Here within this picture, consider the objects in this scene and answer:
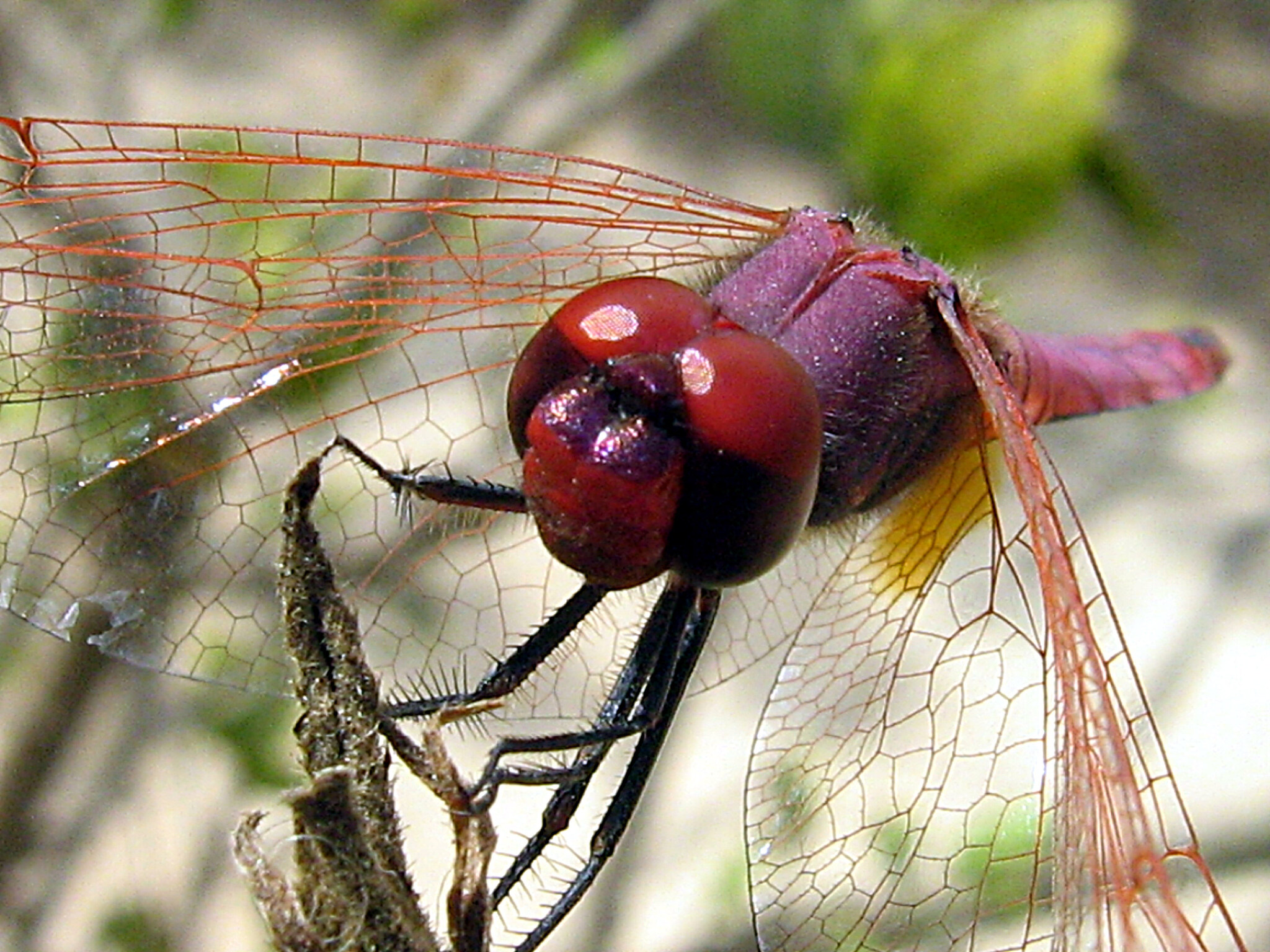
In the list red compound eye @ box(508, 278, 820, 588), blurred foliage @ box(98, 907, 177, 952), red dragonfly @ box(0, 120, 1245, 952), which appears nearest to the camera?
red compound eye @ box(508, 278, 820, 588)

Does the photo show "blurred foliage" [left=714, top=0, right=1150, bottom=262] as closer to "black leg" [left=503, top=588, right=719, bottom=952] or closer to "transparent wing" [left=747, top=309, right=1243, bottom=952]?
"transparent wing" [left=747, top=309, right=1243, bottom=952]

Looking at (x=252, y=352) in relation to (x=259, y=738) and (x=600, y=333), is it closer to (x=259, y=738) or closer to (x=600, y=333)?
(x=600, y=333)

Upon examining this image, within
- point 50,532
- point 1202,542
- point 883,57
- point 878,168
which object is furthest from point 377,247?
point 1202,542

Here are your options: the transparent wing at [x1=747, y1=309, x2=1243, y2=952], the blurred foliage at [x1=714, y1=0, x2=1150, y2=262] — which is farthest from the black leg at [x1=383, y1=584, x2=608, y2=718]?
the blurred foliage at [x1=714, y1=0, x2=1150, y2=262]

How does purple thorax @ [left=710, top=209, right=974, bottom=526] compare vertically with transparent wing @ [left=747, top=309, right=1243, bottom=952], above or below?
above

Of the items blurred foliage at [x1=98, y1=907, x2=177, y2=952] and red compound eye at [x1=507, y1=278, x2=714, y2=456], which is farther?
blurred foliage at [x1=98, y1=907, x2=177, y2=952]

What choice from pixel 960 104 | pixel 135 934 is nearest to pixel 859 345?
pixel 960 104
